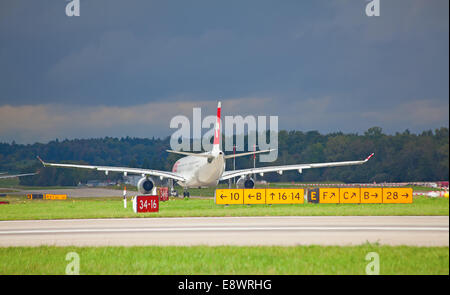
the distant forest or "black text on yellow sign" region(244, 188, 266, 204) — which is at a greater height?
the distant forest

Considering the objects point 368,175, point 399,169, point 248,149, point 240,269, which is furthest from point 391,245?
point 248,149

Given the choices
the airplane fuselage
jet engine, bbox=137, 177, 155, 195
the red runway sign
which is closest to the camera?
the red runway sign

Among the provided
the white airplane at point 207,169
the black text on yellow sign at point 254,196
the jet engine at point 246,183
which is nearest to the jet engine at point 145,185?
the white airplane at point 207,169

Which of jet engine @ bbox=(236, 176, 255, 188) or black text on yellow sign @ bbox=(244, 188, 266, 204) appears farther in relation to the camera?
jet engine @ bbox=(236, 176, 255, 188)

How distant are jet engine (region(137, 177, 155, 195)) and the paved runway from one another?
3001 centimetres

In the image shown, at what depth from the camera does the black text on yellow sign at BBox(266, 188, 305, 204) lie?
43.3 meters

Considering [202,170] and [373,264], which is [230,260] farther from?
[202,170]

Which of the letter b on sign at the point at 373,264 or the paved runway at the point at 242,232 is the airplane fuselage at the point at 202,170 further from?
the letter b on sign at the point at 373,264

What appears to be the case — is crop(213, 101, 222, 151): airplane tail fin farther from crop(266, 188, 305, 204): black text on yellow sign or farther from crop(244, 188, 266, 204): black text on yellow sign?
crop(266, 188, 305, 204): black text on yellow sign

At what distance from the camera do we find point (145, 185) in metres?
→ 60.0

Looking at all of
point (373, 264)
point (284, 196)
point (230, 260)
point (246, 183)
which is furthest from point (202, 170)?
point (373, 264)

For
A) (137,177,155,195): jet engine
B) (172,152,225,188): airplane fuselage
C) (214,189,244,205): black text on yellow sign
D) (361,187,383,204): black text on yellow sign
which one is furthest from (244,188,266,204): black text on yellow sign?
(137,177,155,195): jet engine

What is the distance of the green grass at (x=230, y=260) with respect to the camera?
45.5 ft
